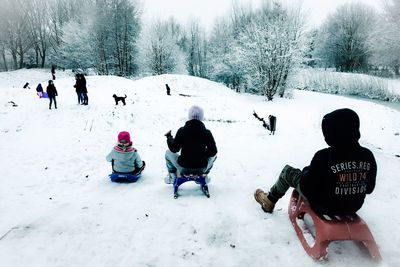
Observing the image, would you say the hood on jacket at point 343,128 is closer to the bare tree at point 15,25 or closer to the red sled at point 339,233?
the red sled at point 339,233

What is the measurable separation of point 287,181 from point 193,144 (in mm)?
1756

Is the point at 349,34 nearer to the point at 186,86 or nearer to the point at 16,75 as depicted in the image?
the point at 186,86

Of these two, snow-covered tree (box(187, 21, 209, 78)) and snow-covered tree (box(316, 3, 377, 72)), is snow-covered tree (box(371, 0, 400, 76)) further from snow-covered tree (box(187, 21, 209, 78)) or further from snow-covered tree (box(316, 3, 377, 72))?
snow-covered tree (box(187, 21, 209, 78))

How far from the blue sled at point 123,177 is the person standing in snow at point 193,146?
4.38ft

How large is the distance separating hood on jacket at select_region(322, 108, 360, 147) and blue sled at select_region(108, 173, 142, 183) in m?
4.19

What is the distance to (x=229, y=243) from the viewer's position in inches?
134

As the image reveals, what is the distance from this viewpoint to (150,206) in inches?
177

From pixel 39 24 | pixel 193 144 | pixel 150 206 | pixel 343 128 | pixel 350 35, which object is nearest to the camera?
pixel 343 128

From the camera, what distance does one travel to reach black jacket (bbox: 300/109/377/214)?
289cm

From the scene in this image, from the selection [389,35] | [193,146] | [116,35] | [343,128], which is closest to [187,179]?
[193,146]

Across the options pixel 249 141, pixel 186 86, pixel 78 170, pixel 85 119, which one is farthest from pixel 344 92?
pixel 78 170

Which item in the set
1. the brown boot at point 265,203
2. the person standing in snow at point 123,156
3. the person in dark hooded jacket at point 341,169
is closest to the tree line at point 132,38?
the person standing in snow at point 123,156

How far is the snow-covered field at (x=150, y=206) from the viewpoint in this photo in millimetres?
3191

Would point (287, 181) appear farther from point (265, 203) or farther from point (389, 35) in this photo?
point (389, 35)
